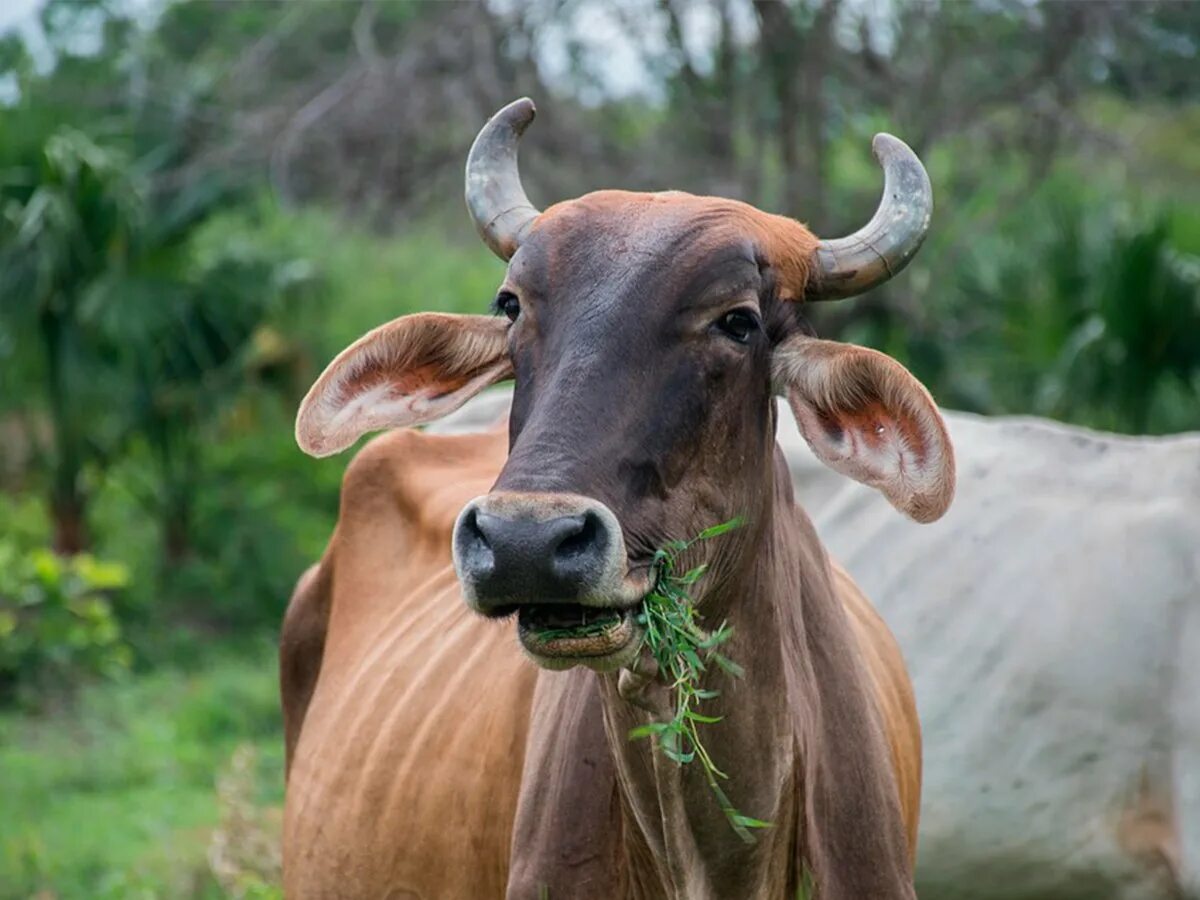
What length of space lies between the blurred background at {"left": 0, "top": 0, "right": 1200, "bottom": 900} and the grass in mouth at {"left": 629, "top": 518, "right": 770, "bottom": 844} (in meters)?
7.09

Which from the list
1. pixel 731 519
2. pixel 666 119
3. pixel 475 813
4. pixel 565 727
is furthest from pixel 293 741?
pixel 666 119

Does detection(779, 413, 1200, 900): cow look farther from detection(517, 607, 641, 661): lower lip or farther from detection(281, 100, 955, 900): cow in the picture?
detection(517, 607, 641, 661): lower lip

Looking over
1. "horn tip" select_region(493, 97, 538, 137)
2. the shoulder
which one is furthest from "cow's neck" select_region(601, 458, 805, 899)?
the shoulder

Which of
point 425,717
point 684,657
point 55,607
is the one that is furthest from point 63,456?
point 684,657

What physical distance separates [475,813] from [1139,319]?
266 inches

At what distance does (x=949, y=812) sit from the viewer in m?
6.58

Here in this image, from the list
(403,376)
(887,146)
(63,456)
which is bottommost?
(403,376)

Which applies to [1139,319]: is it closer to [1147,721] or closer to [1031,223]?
[1031,223]

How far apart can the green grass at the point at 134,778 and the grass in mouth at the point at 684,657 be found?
12.3ft

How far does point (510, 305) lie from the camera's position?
11.6ft

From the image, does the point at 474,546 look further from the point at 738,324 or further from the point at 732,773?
the point at 732,773

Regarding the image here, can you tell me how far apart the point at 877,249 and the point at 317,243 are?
11.6m

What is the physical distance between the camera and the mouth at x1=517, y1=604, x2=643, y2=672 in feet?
10.1

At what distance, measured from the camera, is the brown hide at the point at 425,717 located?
380 centimetres
